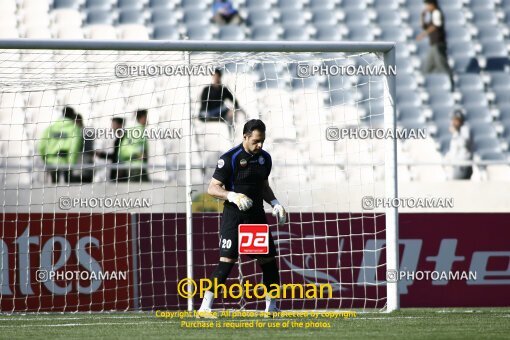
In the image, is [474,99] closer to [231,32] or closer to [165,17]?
[231,32]

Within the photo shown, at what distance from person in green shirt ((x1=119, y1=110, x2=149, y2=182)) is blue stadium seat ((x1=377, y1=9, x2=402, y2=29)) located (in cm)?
746

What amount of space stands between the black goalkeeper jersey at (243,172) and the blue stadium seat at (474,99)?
9.16 meters

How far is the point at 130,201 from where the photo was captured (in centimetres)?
1123

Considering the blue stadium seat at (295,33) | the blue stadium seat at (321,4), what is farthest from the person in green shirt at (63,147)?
the blue stadium seat at (321,4)

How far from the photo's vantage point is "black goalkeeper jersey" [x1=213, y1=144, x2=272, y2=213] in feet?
29.8

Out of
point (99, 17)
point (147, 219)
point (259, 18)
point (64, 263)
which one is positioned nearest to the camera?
point (64, 263)

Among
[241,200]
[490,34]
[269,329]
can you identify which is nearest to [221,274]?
[241,200]

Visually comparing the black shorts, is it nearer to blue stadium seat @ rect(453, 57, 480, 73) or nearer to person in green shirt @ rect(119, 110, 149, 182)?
person in green shirt @ rect(119, 110, 149, 182)

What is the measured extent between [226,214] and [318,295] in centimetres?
255

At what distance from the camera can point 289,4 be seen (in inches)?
717

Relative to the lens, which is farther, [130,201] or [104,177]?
[104,177]

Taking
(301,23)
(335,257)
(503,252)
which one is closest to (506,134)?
(301,23)

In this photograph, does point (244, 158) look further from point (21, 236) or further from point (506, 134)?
point (506, 134)

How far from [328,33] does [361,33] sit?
25.6 inches
